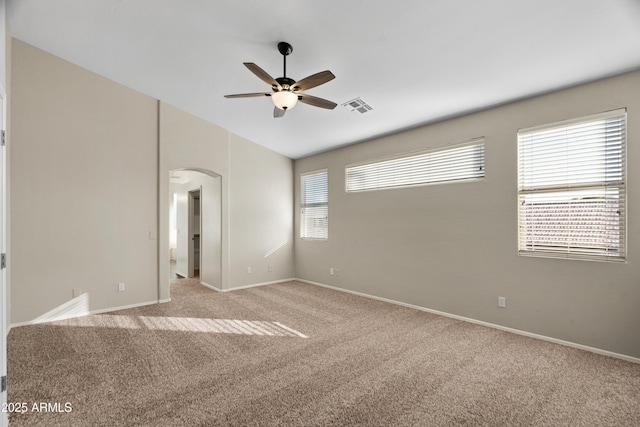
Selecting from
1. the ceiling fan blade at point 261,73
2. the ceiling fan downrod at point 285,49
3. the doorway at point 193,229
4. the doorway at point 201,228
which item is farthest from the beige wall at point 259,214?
the ceiling fan blade at point 261,73

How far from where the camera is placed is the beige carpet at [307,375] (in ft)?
6.90

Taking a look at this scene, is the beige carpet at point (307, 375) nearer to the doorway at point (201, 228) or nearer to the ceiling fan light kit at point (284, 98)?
the doorway at point (201, 228)

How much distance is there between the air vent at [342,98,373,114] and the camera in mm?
3953

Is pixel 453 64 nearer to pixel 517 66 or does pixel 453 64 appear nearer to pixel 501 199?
pixel 517 66

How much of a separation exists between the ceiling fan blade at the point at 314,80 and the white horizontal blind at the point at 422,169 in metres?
2.36

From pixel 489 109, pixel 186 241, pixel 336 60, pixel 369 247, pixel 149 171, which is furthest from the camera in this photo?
pixel 186 241

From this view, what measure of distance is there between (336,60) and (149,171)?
11.5ft

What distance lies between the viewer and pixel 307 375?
8.62 ft

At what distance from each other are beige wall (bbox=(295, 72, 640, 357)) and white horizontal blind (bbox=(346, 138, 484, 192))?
0.42 feet

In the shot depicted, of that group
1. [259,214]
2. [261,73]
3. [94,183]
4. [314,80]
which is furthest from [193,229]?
[314,80]

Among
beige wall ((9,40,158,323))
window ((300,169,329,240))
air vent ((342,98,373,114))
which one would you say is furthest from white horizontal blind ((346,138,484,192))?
beige wall ((9,40,158,323))

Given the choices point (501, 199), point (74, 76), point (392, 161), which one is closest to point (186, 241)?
point (74, 76)

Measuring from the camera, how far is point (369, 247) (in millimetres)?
5246

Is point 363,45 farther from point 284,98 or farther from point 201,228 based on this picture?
point 201,228
